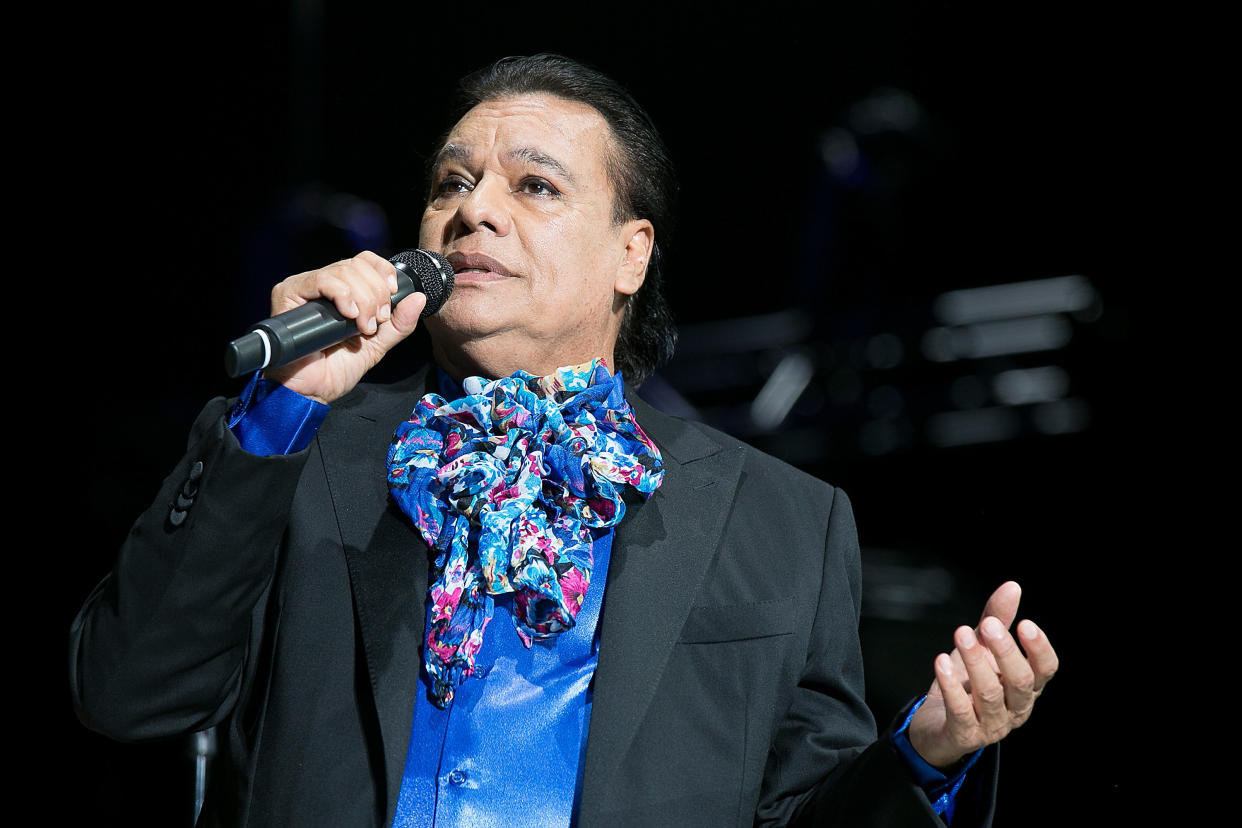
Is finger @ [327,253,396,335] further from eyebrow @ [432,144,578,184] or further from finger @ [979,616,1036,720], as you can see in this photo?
finger @ [979,616,1036,720]

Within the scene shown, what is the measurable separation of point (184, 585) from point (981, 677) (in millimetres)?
923

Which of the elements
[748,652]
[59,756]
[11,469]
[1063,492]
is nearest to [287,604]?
[748,652]

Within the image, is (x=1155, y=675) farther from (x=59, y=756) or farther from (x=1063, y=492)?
(x=59, y=756)

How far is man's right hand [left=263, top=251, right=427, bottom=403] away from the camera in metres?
1.46

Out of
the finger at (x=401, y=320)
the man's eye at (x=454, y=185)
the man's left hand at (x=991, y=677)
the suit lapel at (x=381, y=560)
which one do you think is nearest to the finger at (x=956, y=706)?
the man's left hand at (x=991, y=677)

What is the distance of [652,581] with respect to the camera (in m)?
1.70

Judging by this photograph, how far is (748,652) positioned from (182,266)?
247 cm

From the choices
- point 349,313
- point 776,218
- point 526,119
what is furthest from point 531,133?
point 776,218

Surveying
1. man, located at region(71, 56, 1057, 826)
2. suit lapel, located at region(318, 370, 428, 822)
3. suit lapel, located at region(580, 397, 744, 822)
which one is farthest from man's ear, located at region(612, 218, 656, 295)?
suit lapel, located at region(318, 370, 428, 822)

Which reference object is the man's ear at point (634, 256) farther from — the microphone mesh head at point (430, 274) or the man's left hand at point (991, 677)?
the man's left hand at point (991, 677)

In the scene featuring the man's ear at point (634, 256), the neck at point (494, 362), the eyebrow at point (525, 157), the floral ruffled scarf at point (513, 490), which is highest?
the eyebrow at point (525, 157)

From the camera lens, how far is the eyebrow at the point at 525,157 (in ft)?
6.26

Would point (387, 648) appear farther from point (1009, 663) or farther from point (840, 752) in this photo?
point (1009, 663)

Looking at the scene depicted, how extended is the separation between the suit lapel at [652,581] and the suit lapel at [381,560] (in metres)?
0.23
